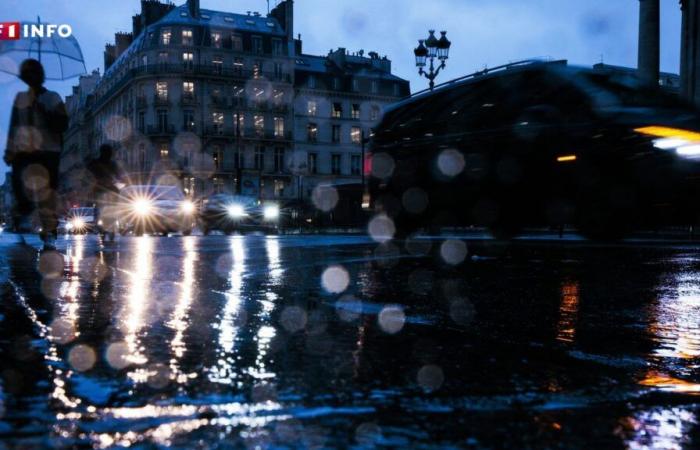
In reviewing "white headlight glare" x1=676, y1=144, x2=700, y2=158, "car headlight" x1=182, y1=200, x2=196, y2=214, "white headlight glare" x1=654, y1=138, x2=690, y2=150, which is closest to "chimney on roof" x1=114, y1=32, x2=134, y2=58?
"car headlight" x1=182, y1=200, x2=196, y2=214

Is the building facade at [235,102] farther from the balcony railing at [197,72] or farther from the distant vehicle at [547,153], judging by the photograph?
the distant vehicle at [547,153]

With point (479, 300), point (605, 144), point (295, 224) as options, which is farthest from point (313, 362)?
point (295, 224)

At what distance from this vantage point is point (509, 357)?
2730 mm

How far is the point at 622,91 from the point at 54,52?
11495 millimetres

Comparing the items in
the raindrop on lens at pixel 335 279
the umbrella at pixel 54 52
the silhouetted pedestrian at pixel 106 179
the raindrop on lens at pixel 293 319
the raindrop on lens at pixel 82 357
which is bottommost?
the raindrop on lens at pixel 335 279

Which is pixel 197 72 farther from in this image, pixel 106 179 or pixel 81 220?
pixel 106 179

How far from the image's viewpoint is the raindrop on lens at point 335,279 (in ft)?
17.3

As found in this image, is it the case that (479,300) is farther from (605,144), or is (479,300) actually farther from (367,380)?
(605,144)

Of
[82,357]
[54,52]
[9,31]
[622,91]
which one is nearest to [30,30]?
[9,31]

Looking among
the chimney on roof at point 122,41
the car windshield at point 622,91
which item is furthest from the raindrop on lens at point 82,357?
the chimney on roof at point 122,41

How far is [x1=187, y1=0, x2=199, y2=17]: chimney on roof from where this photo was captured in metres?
69.0

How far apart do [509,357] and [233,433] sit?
1355mm

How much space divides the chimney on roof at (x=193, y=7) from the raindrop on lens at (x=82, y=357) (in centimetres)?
7098

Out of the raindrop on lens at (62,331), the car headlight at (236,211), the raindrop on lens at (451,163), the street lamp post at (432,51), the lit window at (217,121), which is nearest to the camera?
the raindrop on lens at (62,331)
